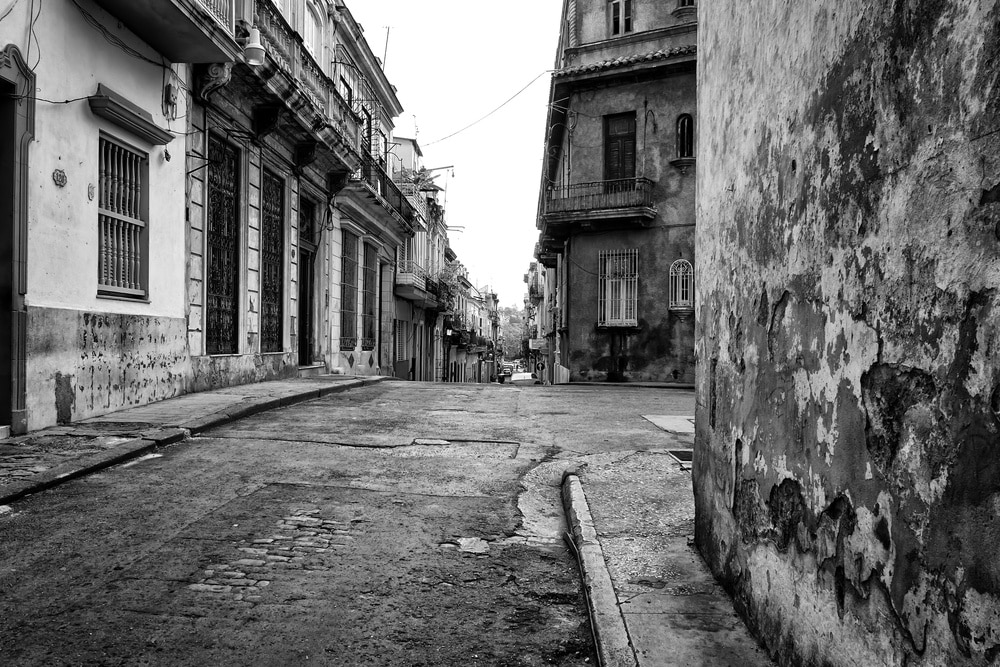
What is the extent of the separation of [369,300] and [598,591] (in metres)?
18.1

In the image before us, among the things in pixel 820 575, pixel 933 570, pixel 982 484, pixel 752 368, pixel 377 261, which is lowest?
pixel 820 575

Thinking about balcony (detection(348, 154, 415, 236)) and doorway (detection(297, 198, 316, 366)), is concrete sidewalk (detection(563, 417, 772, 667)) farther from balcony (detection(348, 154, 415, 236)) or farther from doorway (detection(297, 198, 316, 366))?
balcony (detection(348, 154, 415, 236))

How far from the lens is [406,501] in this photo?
4383 millimetres

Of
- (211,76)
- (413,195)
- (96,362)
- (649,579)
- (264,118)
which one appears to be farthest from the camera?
(413,195)

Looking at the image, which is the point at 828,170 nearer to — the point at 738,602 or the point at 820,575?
the point at 820,575

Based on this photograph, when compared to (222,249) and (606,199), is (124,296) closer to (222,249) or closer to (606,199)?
(222,249)

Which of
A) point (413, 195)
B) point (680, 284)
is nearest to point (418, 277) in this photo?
point (413, 195)

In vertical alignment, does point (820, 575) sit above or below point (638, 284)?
below

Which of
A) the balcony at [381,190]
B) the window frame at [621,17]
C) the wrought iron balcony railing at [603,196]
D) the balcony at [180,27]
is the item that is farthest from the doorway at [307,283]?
the window frame at [621,17]

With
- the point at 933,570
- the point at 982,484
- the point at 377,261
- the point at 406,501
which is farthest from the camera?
the point at 377,261

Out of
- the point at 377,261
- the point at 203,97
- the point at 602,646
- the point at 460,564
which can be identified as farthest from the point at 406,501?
the point at 377,261

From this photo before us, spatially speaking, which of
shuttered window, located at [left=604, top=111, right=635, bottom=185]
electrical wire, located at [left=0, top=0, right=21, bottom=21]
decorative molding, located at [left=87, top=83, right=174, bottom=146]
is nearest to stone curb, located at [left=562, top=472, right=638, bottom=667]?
electrical wire, located at [left=0, top=0, right=21, bottom=21]

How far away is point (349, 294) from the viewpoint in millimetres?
17984

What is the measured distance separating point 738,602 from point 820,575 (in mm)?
793
